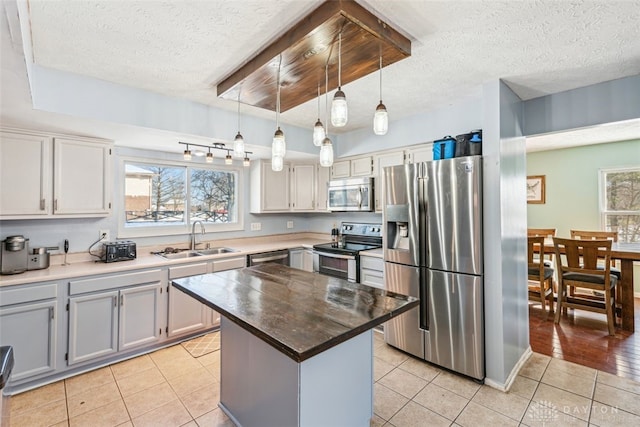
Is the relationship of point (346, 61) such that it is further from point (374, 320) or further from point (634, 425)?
point (634, 425)

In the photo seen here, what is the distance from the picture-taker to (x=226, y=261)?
3357 mm

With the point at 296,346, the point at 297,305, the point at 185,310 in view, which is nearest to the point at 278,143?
the point at 297,305

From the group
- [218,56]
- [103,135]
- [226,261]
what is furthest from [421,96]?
[103,135]

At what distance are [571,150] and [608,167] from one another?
56 cm

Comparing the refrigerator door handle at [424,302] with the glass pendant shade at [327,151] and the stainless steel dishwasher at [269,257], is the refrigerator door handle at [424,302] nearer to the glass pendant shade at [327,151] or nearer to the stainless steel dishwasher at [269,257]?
the glass pendant shade at [327,151]

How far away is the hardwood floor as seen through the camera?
2.63 m

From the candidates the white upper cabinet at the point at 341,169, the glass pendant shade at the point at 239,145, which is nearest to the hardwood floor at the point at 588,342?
the white upper cabinet at the point at 341,169

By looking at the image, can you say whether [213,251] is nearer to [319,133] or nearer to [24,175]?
[24,175]

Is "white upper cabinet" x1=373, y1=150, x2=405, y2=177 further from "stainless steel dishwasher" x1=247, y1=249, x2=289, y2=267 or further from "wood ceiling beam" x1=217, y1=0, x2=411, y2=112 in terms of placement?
"stainless steel dishwasher" x1=247, y1=249, x2=289, y2=267

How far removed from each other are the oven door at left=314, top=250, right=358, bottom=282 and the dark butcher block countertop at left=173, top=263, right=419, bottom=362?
1.17 meters

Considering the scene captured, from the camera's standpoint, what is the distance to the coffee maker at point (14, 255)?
2363 mm

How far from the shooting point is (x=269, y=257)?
3738 millimetres

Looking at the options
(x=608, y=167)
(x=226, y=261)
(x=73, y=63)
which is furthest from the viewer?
(x=608, y=167)

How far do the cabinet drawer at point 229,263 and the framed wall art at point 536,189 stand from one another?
5.16 metres
